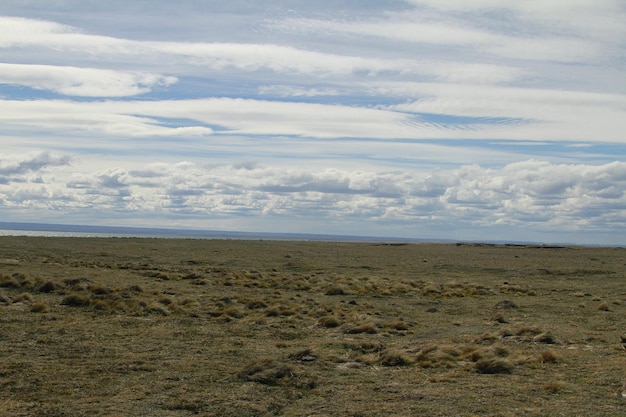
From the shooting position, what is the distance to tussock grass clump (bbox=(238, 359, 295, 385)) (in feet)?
42.1

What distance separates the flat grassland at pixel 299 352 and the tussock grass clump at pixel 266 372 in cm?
3

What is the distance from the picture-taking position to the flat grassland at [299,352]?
443 inches

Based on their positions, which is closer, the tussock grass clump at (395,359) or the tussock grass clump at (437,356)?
the tussock grass clump at (437,356)

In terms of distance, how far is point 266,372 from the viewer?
42.8ft

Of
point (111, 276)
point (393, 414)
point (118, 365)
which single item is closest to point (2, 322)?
point (118, 365)

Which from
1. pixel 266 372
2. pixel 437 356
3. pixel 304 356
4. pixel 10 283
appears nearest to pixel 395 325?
pixel 437 356

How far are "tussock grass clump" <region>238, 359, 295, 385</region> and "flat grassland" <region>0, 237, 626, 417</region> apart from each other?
3 cm

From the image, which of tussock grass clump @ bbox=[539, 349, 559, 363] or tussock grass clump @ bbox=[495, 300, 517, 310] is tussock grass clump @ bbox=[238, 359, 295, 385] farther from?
tussock grass clump @ bbox=[495, 300, 517, 310]

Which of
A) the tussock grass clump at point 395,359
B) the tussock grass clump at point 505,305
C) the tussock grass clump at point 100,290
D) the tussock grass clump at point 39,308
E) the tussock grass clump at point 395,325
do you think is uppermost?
the tussock grass clump at point 100,290

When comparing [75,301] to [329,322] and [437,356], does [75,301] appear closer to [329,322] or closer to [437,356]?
[329,322]

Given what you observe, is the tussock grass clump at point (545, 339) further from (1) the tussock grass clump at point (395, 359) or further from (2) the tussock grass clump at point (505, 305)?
(2) the tussock grass clump at point (505, 305)

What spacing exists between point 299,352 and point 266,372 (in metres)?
2.26

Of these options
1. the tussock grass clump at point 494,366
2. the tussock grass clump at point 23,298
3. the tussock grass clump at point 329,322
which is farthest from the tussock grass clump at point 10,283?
the tussock grass clump at point 494,366

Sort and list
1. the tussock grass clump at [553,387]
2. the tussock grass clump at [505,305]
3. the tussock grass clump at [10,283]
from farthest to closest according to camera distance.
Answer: the tussock grass clump at [505,305], the tussock grass clump at [10,283], the tussock grass clump at [553,387]
